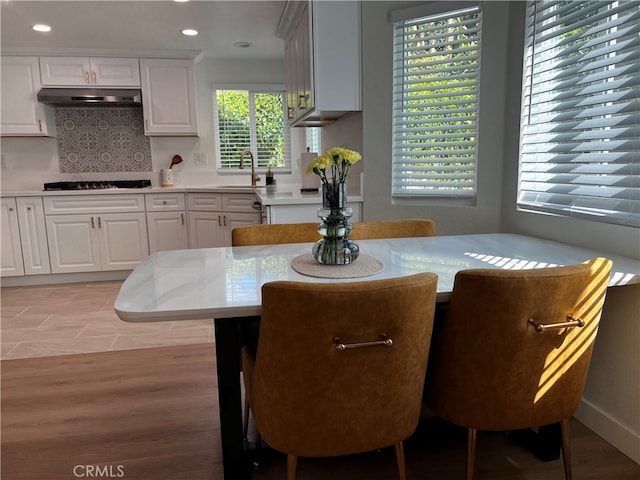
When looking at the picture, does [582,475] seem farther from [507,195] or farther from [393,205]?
[393,205]

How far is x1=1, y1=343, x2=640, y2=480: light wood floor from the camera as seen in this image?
1652 millimetres

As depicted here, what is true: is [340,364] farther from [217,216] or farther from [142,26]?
[142,26]

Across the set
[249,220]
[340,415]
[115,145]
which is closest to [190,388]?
[340,415]

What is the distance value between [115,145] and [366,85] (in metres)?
3.27

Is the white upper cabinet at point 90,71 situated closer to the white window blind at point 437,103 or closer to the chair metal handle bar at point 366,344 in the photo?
the white window blind at point 437,103

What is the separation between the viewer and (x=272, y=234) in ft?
6.52

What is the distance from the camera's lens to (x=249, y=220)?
436 centimetres

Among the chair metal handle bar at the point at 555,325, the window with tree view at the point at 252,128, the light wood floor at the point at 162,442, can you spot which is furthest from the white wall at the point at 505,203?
the window with tree view at the point at 252,128

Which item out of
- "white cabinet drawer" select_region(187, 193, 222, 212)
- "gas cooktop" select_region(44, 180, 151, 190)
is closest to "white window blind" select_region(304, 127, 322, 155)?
"white cabinet drawer" select_region(187, 193, 222, 212)

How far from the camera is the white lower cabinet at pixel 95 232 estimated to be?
430 cm

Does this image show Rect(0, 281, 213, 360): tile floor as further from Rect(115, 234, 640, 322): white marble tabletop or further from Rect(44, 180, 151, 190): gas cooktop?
Rect(115, 234, 640, 322): white marble tabletop

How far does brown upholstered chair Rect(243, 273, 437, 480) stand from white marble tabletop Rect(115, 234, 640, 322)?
15cm

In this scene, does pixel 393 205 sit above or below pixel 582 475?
above

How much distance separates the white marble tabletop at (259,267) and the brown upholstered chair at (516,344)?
119mm
